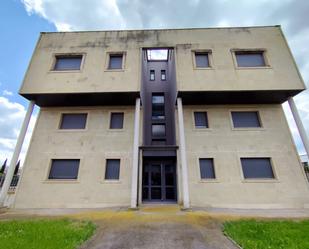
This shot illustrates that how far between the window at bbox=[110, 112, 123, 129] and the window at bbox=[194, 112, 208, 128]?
5.26 m

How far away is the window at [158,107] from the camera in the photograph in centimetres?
1603

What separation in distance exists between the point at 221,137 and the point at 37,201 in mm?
11928

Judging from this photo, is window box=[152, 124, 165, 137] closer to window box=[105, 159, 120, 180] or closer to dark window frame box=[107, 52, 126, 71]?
window box=[105, 159, 120, 180]

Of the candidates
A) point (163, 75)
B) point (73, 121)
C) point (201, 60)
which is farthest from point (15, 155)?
point (163, 75)

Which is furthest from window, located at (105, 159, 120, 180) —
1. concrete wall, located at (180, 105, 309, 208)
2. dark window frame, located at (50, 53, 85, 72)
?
dark window frame, located at (50, 53, 85, 72)

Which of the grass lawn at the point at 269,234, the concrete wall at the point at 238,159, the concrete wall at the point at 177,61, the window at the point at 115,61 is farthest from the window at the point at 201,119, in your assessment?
the grass lawn at the point at 269,234

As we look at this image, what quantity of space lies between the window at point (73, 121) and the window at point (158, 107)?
608 centimetres

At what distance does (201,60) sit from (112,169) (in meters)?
9.59

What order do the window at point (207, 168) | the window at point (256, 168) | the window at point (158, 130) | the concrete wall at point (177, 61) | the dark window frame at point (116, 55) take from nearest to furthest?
the window at point (256, 168)
the window at point (207, 168)
the concrete wall at point (177, 61)
the dark window frame at point (116, 55)
the window at point (158, 130)

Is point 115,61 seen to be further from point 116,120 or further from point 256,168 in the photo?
point 256,168

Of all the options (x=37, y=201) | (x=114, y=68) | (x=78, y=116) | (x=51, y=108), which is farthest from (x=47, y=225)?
(x=114, y=68)

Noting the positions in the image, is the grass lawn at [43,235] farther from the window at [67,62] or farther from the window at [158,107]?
the window at [158,107]

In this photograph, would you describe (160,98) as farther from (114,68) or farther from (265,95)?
(265,95)

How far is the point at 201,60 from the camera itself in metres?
12.4
